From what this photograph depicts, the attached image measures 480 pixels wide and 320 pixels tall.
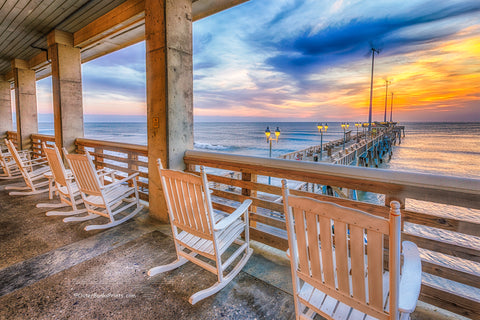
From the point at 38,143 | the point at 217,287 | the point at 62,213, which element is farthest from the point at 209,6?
the point at 38,143

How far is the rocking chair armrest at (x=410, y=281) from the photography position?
2.41 ft

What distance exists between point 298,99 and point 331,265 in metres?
36.0

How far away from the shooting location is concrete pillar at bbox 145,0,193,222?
8.73 feet

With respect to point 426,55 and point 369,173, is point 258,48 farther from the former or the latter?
point 369,173

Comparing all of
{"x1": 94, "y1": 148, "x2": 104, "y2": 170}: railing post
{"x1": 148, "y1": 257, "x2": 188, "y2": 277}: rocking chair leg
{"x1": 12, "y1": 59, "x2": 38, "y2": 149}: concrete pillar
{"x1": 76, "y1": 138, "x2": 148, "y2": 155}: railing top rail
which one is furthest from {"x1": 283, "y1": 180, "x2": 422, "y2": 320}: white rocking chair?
{"x1": 12, "y1": 59, "x2": 38, "y2": 149}: concrete pillar

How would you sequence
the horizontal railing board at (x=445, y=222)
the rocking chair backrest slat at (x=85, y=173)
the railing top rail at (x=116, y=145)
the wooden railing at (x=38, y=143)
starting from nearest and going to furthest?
1. the horizontal railing board at (x=445, y=222)
2. the rocking chair backrest slat at (x=85, y=173)
3. the railing top rail at (x=116, y=145)
4. the wooden railing at (x=38, y=143)

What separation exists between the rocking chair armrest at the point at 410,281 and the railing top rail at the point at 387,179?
1.64 feet

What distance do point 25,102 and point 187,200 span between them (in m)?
8.61

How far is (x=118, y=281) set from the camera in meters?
1.78

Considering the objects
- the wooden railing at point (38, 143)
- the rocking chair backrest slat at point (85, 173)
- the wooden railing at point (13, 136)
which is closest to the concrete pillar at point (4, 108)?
the wooden railing at point (13, 136)

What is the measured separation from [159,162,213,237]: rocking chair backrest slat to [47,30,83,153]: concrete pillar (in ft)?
15.1

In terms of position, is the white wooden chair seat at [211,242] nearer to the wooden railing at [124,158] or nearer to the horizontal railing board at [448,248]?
the horizontal railing board at [448,248]

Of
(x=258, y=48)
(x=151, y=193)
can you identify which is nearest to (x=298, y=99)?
(x=258, y=48)

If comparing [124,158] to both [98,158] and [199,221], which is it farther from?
[199,221]
